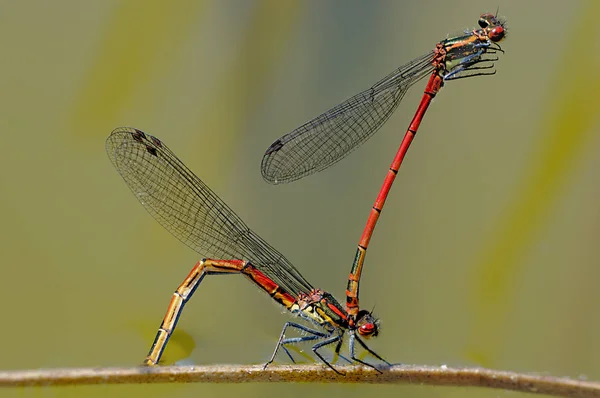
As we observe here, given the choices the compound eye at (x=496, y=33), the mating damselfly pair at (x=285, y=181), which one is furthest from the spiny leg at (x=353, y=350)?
the compound eye at (x=496, y=33)

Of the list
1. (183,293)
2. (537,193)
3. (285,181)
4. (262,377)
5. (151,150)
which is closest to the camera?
(262,377)

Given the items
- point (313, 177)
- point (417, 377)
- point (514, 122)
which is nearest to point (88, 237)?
point (313, 177)

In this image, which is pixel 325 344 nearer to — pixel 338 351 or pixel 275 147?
pixel 338 351

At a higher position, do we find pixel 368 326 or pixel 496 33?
pixel 496 33

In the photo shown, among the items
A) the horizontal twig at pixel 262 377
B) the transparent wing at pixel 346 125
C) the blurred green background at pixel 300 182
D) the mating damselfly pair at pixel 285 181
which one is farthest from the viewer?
the transparent wing at pixel 346 125

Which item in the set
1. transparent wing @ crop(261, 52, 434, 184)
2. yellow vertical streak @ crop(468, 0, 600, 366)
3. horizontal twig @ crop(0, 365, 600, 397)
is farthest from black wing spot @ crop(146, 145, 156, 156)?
yellow vertical streak @ crop(468, 0, 600, 366)

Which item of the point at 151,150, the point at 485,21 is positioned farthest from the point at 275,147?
the point at 485,21

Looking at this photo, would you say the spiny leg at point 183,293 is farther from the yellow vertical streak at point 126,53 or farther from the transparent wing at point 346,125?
the yellow vertical streak at point 126,53
